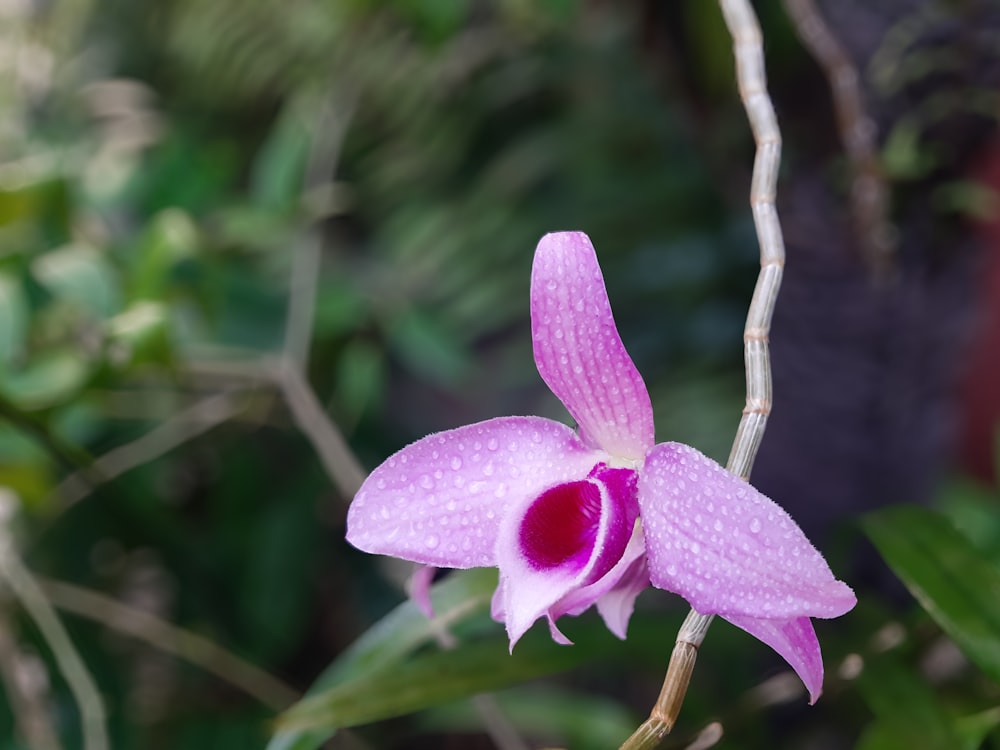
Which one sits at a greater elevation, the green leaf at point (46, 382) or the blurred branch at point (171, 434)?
the green leaf at point (46, 382)

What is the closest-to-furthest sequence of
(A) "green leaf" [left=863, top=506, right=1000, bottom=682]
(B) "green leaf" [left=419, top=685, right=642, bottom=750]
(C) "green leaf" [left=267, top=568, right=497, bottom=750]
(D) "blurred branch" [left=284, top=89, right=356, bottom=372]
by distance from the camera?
1. (A) "green leaf" [left=863, top=506, right=1000, bottom=682]
2. (C) "green leaf" [left=267, top=568, right=497, bottom=750]
3. (B) "green leaf" [left=419, top=685, right=642, bottom=750]
4. (D) "blurred branch" [left=284, top=89, right=356, bottom=372]

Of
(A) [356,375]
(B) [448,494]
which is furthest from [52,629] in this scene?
(B) [448,494]

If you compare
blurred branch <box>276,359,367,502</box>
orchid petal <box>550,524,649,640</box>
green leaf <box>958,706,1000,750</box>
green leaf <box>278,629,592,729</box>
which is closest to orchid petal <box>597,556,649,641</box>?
orchid petal <box>550,524,649,640</box>

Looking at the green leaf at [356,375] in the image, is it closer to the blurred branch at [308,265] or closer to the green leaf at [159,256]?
the blurred branch at [308,265]

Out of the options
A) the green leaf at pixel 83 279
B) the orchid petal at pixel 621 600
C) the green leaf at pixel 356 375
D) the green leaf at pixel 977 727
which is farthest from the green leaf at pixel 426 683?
the green leaf at pixel 356 375

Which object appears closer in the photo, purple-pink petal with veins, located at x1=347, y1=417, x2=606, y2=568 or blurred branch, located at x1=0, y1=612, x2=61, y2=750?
purple-pink petal with veins, located at x1=347, y1=417, x2=606, y2=568

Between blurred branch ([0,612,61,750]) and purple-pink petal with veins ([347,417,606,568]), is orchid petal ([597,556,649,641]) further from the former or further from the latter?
blurred branch ([0,612,61,750])

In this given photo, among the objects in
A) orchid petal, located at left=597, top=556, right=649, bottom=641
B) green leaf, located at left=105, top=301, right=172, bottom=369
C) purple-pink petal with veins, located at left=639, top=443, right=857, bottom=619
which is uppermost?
green leaf, located at left=105, top=301, right=172, bottom=369

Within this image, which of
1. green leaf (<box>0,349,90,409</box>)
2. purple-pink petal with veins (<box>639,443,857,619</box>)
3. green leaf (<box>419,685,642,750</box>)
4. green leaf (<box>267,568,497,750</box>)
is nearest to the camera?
purple-pink petal with veins (<box>639,443,857,619</box>)
